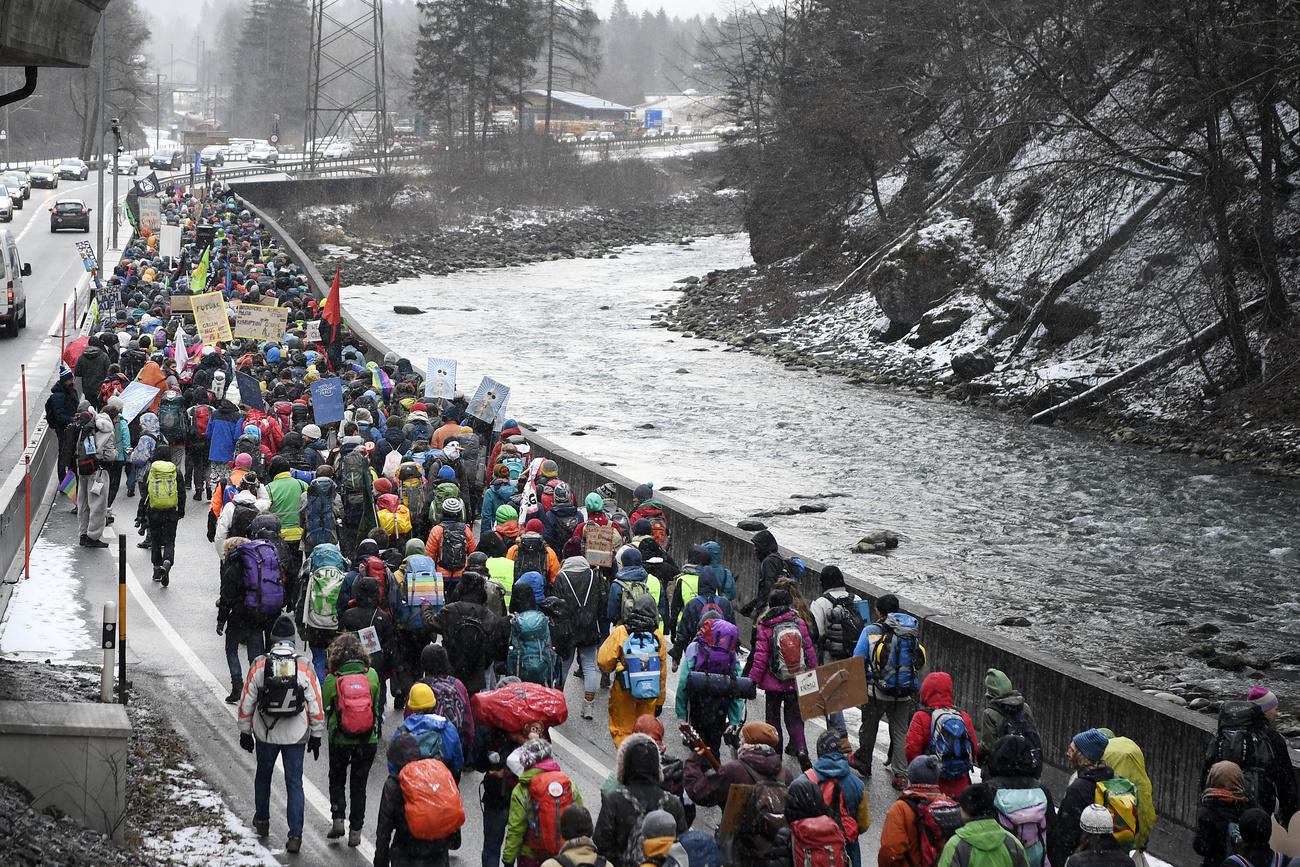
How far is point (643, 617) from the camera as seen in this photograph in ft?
32.0

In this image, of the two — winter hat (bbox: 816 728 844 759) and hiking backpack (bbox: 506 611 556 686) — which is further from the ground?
winter hat (bbox: 816 728 844 759)

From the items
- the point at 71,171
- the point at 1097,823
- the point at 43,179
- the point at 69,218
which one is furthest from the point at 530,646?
the point at 71,171

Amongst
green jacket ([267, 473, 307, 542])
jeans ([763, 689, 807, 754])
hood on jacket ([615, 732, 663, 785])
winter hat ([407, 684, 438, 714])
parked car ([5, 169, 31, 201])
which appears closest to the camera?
hood on jacket ([615, 732, 663, 785])

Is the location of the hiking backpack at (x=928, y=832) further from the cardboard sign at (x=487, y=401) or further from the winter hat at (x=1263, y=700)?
the cardboard sign at (x=487, y=401)

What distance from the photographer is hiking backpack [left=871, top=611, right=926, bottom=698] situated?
9.91 meters

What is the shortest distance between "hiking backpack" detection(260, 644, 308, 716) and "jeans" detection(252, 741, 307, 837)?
0.80 ft

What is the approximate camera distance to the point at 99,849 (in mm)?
7828

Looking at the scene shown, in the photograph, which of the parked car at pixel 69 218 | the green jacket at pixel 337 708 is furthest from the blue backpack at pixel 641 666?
the parked car at pixel 69 218

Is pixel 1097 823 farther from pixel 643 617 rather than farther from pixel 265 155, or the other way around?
pixel 265 155

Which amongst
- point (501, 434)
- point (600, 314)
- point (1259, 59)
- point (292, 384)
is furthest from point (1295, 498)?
point (600, 314)

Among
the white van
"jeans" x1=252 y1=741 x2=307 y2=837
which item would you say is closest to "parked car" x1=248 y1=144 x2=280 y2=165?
the white van

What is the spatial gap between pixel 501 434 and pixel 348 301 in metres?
37.8

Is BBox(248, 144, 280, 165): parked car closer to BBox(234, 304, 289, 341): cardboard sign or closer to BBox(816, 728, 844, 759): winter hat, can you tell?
BBox(234, 304, 289, 341): cardboard sign

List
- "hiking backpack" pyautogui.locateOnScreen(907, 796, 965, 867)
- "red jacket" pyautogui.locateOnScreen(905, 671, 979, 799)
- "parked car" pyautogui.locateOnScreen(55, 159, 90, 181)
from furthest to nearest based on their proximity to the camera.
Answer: "parked car" pyautogui.locateOnScreen(55, 159, 90, 181) < "red jacket" pyautogui.locateOnScreen(905, 671, 979, 799) < "hiking backpack" pyautogui.locateOnScreen(907, 796, 965, 867)
